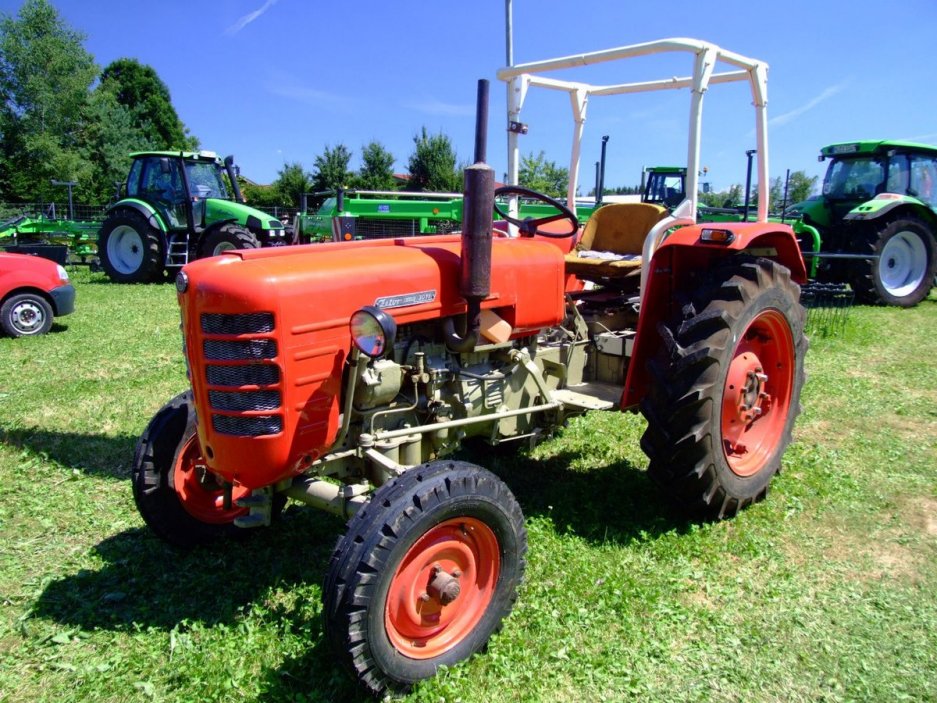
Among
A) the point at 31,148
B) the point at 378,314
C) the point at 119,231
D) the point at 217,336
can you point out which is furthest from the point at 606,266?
the point at 31,148

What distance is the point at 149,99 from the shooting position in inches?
1636

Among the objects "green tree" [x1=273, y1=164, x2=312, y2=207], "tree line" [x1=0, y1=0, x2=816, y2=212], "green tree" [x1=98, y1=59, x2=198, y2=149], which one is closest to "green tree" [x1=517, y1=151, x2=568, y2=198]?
"tree line" [x1=0, y1=0, x2=816, y2=212]

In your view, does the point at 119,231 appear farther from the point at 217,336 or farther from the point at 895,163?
the point at 895,163

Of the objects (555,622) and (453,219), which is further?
(453,219)

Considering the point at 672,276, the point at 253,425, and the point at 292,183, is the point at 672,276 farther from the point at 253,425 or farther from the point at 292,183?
the point at 292,183

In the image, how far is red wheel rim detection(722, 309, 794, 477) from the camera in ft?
11.4

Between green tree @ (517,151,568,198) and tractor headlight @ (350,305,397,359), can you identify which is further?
green tree @ (517,151,568,198)

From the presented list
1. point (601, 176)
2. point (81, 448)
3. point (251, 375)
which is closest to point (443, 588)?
point (251, 375)

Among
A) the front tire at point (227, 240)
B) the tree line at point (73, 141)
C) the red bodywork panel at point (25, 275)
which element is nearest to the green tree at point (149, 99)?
the tree line at point (73, 141)

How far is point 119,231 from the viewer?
12844mm

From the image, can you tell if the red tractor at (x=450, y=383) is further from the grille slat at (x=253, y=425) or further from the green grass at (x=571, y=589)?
the green grass at (x=571, y=589)

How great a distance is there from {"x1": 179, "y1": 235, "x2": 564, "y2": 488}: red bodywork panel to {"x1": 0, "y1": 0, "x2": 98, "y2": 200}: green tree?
34.4 m

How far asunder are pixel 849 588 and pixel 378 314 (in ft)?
7.39

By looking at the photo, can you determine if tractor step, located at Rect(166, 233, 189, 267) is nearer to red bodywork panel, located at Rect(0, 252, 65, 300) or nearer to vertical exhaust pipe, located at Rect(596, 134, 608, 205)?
red bodywork panel, located at Rect(0, 252, 65, 300)
